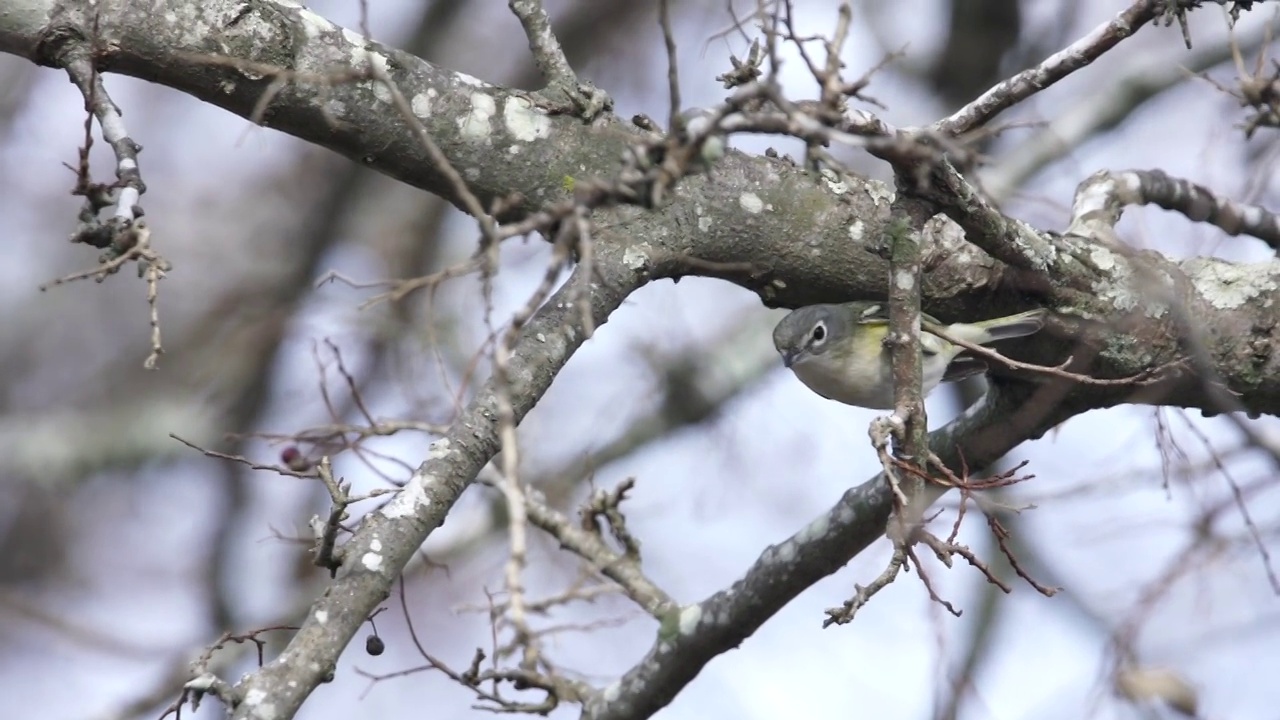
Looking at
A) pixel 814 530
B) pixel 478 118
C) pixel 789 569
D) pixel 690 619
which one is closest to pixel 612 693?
pixel 690 619

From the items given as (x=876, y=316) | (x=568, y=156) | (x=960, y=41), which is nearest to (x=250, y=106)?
(x=568, y=156)

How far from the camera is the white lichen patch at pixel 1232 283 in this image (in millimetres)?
3773

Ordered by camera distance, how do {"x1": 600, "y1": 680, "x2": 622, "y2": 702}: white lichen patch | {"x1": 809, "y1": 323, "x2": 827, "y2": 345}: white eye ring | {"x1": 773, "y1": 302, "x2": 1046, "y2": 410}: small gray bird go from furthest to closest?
{"x1": 809, "y1": 323, "x2": 827, "y2": 345}: white eye ring
{"x1": 773, "y1": 302, "x2": 1046, "y2": 410}: small gray bird
{"x1": 600, "y1": 680, "x2": 622, "y2": 702}: white lichen patch

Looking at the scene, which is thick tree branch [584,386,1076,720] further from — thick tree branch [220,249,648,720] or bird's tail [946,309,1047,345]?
thick tree branch [220,249,648,720]

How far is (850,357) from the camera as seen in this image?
4.63 metres

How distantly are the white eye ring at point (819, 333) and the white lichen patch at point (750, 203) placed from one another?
1255 mm

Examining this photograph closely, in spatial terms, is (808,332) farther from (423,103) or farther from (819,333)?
(423,103)

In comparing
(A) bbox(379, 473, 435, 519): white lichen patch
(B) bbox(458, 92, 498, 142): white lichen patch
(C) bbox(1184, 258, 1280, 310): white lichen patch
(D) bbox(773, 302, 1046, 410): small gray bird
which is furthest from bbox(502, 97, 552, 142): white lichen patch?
(C) bbox(1184, 258, 1280, 310): white lichen patch

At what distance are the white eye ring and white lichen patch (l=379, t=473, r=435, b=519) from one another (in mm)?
2330

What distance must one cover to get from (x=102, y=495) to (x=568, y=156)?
961cm

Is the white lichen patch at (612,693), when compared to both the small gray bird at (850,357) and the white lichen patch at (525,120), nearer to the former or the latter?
the small gray bird at (850,357)

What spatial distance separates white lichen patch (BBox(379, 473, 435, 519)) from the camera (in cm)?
244

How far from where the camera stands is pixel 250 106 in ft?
9.85

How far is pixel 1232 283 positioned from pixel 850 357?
133 centimetres
